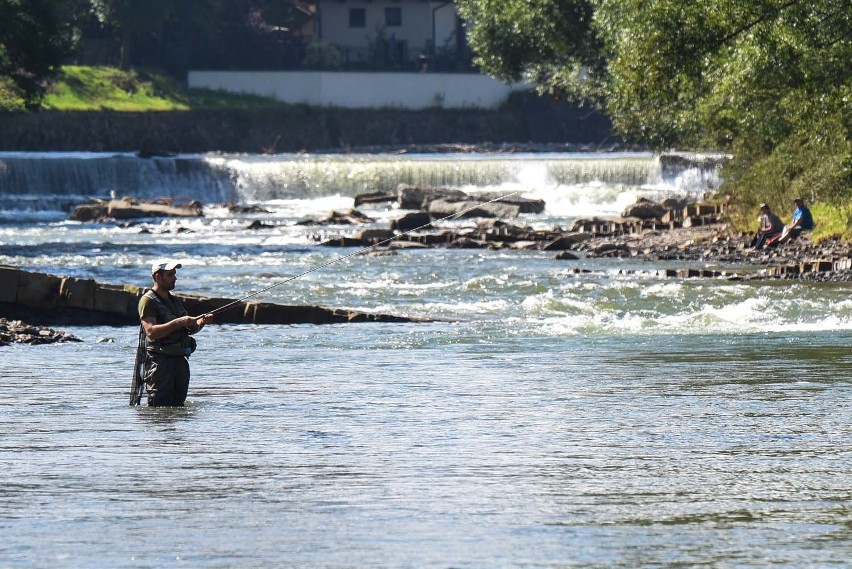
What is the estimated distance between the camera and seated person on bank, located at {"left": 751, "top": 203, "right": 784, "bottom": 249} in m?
30.8

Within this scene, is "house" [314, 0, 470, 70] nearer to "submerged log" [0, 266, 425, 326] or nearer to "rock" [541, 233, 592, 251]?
"rock" [541, 233, 592, 251]

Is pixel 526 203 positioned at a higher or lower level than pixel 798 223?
lower

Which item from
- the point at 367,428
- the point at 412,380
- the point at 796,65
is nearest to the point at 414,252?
the point at 796,65

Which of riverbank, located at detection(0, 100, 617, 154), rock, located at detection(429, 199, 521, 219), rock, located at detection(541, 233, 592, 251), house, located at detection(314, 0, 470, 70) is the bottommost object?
rock, located at detection(429, 199, 521, 219)

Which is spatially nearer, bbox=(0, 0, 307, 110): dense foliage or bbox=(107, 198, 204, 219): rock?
bbox=(107, 198, 204, 219): rock

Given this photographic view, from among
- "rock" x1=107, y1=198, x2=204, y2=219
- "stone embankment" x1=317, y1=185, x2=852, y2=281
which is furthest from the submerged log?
"rock" x1=107, y1=198, x2=204, y2=219

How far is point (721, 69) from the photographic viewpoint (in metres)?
25.8

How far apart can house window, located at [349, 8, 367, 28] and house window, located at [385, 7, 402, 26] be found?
105cm

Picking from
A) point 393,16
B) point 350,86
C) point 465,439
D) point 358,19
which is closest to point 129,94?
point 350,86

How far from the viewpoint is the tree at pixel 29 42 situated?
40250 millimetres

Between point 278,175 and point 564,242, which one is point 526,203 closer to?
point 278,175

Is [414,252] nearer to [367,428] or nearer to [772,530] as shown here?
[367,428]

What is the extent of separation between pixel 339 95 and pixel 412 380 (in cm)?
6159

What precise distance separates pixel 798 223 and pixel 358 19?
180 feet
